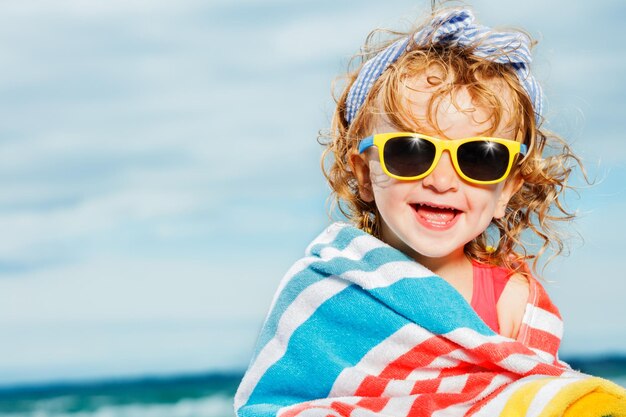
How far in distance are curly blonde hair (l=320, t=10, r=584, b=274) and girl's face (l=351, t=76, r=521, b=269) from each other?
30 millimetres

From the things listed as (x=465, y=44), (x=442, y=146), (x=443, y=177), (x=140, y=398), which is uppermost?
(x=465, y=44)

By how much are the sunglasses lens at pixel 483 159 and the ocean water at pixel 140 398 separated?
8996mm

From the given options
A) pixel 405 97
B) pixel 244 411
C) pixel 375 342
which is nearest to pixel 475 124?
pixel 405 97

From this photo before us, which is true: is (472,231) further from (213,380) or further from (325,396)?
(213,380)

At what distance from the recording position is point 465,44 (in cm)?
322

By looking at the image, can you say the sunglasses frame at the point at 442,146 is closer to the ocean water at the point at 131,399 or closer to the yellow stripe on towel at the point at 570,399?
the yellow stripe on towel at the point at 570,399

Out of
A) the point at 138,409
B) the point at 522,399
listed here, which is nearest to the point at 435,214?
the point at 522,399

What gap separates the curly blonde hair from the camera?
3.08 meters

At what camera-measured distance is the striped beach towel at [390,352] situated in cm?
276

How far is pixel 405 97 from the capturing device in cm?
306

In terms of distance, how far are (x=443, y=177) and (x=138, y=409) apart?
9732 mm

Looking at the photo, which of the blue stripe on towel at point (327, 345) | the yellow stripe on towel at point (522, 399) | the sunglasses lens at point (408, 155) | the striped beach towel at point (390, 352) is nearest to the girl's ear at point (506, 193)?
the striped beach towel at point (390, 352)

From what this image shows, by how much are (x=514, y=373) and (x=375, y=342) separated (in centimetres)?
45

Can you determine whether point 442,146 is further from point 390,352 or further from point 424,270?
point 390,352
